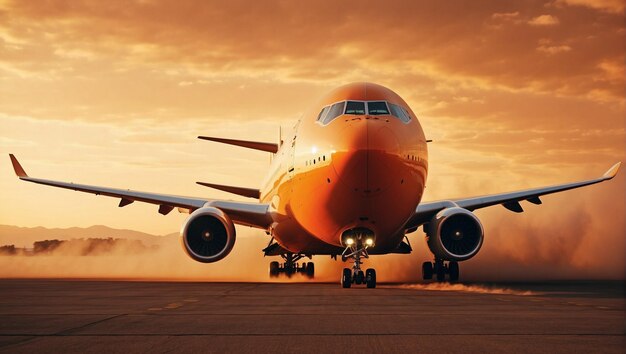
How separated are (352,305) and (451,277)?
38.9 ft

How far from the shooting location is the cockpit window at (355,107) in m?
17.9

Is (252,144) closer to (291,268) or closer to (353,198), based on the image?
(291,268)

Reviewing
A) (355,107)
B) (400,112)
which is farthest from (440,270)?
(355,107)

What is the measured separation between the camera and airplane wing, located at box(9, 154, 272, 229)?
953 inches

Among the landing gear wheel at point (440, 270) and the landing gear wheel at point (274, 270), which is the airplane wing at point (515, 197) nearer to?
the landing gear wheel at point (440, 270)

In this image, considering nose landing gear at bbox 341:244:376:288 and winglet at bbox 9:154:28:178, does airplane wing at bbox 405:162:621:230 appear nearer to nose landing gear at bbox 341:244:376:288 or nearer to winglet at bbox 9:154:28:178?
nose landing gear at bbox 341:244:376:288

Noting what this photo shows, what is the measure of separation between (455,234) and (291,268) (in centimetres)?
923

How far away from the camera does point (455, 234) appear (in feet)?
73.3

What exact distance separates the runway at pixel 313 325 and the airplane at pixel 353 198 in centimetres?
391

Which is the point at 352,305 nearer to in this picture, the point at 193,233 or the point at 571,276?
the point at 193,233

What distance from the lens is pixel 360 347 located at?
7.14 metres

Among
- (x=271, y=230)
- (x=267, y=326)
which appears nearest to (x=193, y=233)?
(x=271, y=230)

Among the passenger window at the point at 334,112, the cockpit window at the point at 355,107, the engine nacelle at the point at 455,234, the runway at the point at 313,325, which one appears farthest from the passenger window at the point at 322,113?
the runway at the point at 313,325

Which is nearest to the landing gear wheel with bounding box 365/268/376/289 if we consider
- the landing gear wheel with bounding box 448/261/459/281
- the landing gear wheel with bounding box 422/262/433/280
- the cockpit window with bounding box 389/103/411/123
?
the cockpit window with bounding box 389/103/411/123
